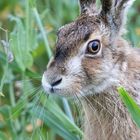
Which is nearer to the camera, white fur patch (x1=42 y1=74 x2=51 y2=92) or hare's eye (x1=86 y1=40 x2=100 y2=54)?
white fur patch (x1=42 y1=74 x2=51 y2=92)

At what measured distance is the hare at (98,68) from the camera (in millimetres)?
4270

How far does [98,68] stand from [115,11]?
12.6 inches

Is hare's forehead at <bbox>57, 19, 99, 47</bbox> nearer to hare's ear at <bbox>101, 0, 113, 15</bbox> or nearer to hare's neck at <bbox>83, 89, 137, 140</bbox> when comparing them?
hare's ear at <bbox>101, 0, 113, 15</bbox>

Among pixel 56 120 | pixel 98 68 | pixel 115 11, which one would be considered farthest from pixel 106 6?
pixel 56 120

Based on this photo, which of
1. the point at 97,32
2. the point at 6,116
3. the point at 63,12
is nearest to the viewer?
the point at 97,32

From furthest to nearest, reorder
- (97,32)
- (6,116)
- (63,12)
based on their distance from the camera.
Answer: (63,12) → (6,116) → (97,32)

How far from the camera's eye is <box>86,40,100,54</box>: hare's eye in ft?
14.3

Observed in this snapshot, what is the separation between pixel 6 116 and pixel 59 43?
0.74m

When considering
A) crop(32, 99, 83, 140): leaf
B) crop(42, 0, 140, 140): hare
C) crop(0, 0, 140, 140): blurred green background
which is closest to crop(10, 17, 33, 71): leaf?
Result: crop(0, 0, 140, 140): blurred green background

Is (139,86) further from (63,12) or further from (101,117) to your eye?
(63,12)

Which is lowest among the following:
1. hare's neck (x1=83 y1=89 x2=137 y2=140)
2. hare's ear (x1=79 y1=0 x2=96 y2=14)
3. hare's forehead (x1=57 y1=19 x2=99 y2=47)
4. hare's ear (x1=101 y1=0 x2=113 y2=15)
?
Result: hare's neck (x1=83 y1=89 x2=137 y2=140)

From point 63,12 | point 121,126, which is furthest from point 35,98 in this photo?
point 63,12

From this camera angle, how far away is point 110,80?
448 cm

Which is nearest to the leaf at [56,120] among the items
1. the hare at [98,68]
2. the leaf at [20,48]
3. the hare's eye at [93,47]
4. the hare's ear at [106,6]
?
the hare at [98,68]
